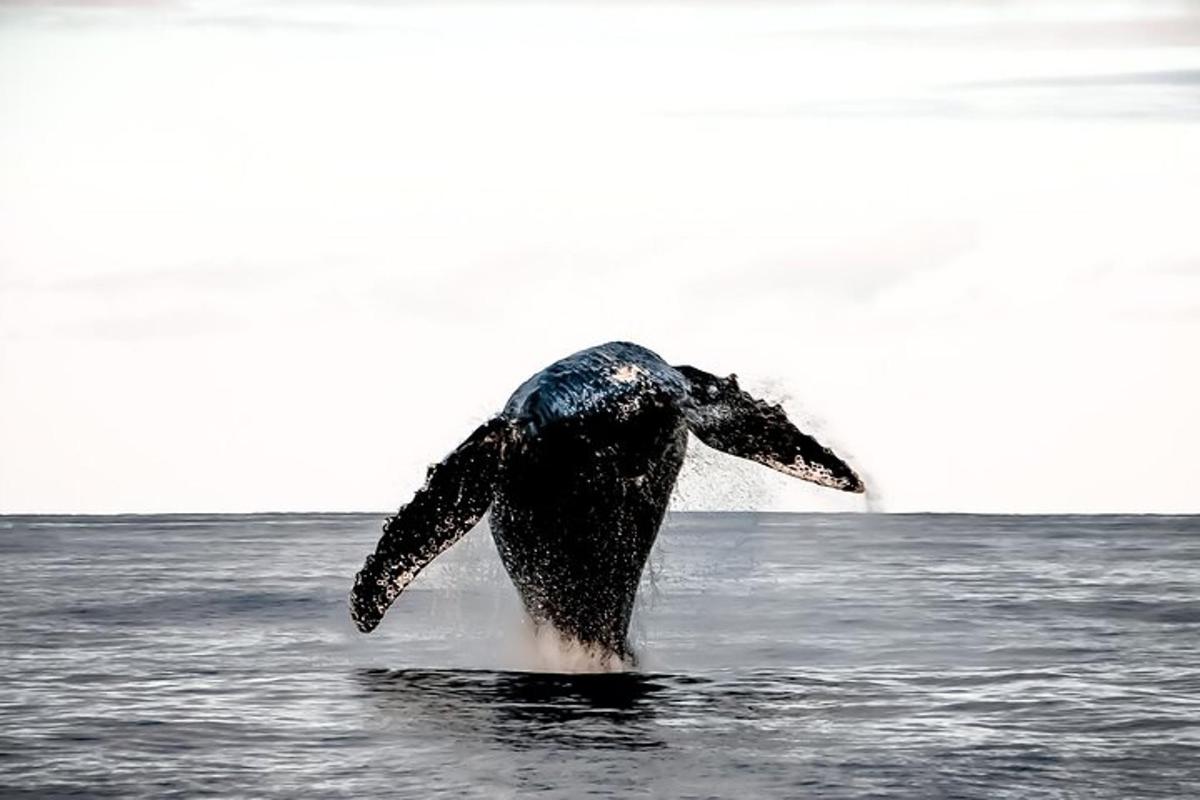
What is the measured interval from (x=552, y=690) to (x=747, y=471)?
2.78 metres

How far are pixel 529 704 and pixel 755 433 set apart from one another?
2.89 meters

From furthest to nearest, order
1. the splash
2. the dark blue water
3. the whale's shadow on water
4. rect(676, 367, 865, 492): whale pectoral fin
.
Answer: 1. the splash
2. rect(676, 367, 865, 492): whale pectoral fin
3. the whale's shadow on water
4. the dark blue water

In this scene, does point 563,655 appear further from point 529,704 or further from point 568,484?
point 568,484

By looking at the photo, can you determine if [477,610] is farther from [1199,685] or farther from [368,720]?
[1199,685]

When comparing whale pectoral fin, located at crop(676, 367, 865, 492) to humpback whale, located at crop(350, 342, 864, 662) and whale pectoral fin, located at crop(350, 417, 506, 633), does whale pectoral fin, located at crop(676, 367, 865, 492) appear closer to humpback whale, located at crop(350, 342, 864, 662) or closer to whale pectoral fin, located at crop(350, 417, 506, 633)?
humpback whale, located at crop(350, 342, 864, 662)

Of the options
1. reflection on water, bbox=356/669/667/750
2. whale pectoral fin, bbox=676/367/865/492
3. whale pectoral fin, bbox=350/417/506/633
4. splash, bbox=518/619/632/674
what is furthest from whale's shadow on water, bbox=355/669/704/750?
whale pectoral fin, bbox=676/367/865/492

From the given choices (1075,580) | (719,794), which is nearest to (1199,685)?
(719,794)

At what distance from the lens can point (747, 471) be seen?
53.1 feet

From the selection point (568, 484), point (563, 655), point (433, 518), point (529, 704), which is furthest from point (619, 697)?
point (433, 518)

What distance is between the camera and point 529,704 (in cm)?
1415

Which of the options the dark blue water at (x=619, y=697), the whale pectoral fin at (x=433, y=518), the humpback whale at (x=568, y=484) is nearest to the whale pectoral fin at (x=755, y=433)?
the humpback whale at (x=568, y=484)

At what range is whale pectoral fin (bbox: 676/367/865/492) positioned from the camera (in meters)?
14.8

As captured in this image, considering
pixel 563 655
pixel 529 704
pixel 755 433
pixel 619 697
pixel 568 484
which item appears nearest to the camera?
pixel 568 484

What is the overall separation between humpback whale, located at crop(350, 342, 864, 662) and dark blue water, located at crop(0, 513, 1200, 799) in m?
0.98
